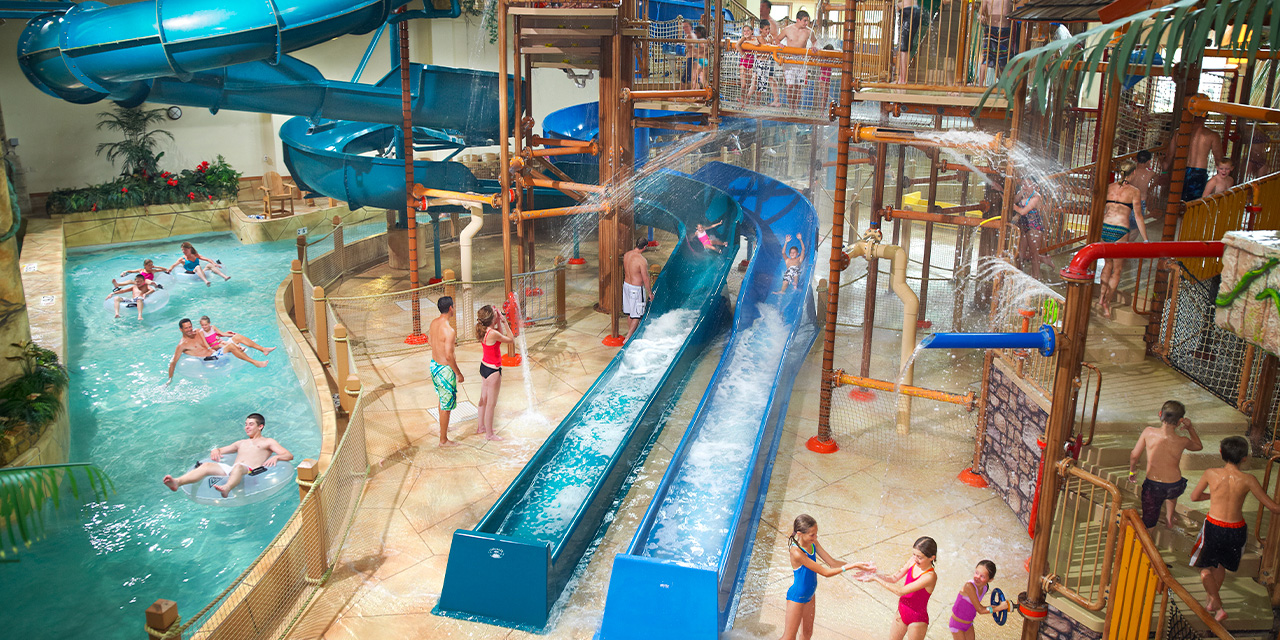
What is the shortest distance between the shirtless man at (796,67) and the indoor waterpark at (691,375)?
57 millimetres

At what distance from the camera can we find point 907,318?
7918mm

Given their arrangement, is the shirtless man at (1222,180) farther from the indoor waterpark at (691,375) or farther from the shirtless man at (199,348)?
the shirtless man at (199,348)

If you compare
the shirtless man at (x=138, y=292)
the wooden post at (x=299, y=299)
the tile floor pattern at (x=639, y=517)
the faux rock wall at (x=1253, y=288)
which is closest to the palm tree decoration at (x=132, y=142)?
the shirtless man at (x=138, y=292)

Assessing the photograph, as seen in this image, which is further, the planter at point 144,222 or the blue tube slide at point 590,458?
the planter at point 144,222

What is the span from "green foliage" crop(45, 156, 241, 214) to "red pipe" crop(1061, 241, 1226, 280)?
18.4 meters

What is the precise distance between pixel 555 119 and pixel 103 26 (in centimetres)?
836

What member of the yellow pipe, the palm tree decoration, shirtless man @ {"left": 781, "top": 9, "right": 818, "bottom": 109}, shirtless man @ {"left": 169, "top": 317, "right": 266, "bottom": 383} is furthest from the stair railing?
the palm tree decoration

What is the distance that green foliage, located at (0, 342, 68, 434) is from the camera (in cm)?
723

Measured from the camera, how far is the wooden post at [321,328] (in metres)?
9.80

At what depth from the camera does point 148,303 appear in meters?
13.4

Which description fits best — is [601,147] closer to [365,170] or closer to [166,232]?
[365,170]

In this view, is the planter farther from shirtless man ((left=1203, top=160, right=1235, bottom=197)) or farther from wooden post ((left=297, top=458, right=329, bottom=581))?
shirtless man ((left=1203, top=160, right=1235, bottom=197))

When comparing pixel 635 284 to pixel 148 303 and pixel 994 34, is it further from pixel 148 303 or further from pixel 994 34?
pixel 148 303

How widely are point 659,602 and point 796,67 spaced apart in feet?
28.2
